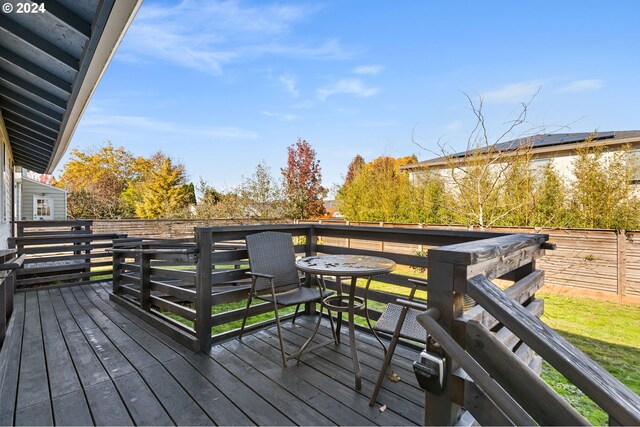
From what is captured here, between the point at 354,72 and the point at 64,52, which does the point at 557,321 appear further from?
the point at 354,72

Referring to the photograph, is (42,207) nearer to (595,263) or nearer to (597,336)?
(597,336)

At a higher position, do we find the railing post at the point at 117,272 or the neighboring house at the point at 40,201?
the neighboring house at the point at 40,201

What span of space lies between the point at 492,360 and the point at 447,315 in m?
→ 0.20

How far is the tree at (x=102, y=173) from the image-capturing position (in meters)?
19.0

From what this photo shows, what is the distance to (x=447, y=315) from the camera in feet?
4.00

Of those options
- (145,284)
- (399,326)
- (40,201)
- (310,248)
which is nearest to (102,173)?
(40,201)

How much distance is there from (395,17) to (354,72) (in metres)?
2.84

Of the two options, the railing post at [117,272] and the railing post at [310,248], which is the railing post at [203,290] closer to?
the railing post at [310,248]

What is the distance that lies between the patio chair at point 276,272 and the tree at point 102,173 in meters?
18.4

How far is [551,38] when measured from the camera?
6.91 metres

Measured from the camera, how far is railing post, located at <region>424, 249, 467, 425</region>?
1.19 metres

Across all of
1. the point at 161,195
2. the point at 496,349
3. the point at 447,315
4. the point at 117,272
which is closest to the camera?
the point at 496,349

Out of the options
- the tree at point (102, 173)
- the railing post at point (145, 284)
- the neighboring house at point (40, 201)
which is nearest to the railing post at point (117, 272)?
the railing post at point (145, 284)

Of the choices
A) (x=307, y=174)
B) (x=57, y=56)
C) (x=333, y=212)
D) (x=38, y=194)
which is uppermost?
(x=307, y=174)
